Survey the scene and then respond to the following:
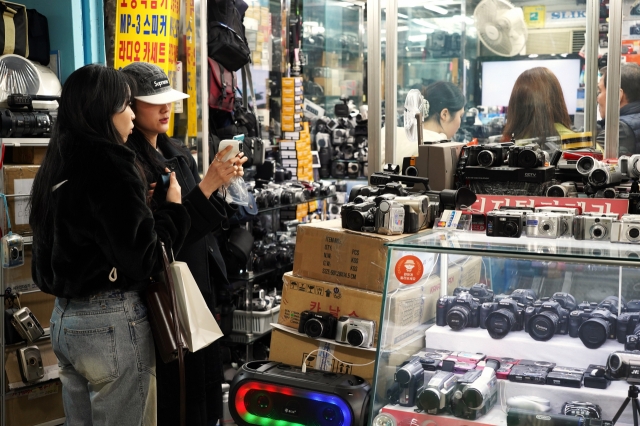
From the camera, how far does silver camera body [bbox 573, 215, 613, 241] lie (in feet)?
8.21

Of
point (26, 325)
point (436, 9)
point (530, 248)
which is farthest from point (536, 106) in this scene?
point (26, 325)

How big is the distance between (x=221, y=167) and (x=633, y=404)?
1.56 m

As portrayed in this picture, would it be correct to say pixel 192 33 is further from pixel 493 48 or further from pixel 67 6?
pixel 493 48

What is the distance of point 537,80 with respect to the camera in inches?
197

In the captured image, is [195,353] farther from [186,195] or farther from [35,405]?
[35,405]

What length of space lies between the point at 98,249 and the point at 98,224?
0.30 ft

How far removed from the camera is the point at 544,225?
253 centimetres

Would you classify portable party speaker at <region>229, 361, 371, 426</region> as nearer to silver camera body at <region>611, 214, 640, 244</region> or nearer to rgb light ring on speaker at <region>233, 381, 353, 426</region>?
rgb light ring on speaker at <region>233, 381, 353, 426</region>

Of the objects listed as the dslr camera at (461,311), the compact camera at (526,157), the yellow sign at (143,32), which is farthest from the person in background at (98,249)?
the yellow sign at (143,32)

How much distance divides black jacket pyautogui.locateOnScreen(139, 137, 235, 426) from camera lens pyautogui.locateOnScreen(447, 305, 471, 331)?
89 centimetres

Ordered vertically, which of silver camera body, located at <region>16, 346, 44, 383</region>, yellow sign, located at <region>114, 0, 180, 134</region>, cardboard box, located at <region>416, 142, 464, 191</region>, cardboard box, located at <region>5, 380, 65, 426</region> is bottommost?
cardboard box, located at <region>5, 380, 65, 426</region>

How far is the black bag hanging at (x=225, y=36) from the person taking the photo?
526cm

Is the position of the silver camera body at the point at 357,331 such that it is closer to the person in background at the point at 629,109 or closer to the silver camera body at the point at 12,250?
the silver camera body at the point at 12,250

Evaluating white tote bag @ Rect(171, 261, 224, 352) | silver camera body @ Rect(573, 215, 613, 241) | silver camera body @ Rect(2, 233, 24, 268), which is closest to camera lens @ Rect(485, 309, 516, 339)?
silver camera body @ Rect(573, 215, 613, 241)
